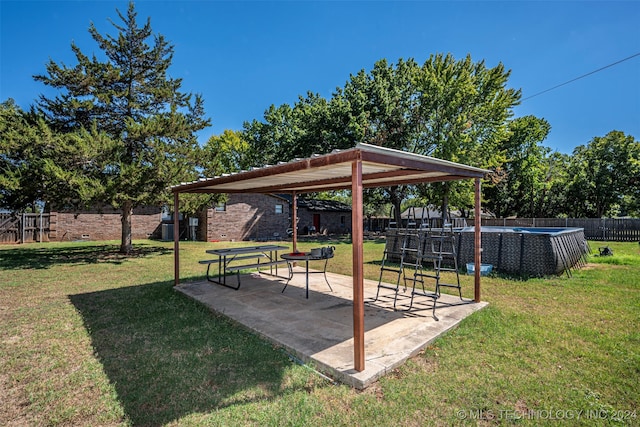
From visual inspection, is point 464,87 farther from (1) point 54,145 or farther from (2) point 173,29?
(1) point 54,145

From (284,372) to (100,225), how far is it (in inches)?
802

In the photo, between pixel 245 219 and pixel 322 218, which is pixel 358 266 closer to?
pixel 245 219

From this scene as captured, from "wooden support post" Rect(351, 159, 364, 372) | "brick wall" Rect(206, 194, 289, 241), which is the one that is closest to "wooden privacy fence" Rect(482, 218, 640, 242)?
"brick wall" Rect(206, 194, 289, 241)

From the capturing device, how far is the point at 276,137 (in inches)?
867

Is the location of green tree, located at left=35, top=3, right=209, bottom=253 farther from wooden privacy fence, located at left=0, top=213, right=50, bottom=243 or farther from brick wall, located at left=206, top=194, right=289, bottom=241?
wooden privacy fence, located at left=0, top=213, right=50, bottom=243

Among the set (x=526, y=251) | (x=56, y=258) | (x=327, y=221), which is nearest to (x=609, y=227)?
(x=526, y=251)

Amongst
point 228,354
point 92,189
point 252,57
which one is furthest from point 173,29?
point 228,354

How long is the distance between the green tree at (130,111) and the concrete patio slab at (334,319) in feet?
18.2

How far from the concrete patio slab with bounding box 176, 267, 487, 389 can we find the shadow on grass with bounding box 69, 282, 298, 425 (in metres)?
0.32

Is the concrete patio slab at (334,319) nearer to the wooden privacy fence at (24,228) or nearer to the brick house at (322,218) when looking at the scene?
the wooden privacy fence at (24,228)

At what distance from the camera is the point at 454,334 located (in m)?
3.95

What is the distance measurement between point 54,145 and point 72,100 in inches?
80.4

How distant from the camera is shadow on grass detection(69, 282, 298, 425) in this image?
2.63 metres

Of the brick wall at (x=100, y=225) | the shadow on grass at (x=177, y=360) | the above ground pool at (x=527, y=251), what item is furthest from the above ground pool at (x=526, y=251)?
the brick wall at (x=100, y=225)
